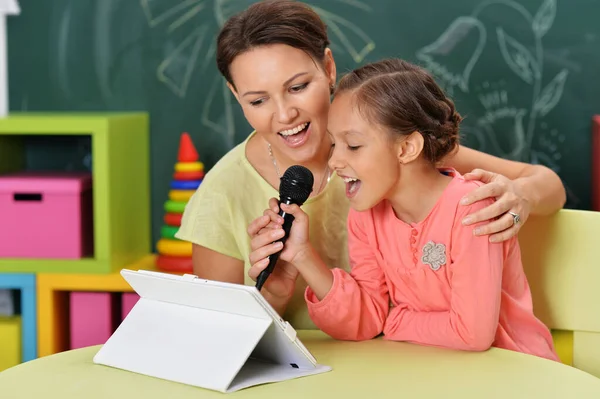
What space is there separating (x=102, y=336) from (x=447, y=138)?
1.37m

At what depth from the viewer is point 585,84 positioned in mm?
2648

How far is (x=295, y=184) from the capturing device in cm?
145

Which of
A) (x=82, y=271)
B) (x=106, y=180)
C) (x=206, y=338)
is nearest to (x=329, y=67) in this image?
(x=206, y=338)

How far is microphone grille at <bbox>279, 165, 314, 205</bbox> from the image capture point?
1449 millimetres

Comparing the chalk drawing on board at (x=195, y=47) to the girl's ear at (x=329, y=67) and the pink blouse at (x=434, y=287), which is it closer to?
the girl's ear at (x=329, y=67)

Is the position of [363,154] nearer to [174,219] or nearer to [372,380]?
[372,380]

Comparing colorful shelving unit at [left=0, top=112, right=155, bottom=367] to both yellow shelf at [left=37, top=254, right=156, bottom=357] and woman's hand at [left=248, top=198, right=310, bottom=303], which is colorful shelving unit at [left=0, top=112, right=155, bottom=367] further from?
woman's hand at [left=248, top=198, right=310, bottom=303]

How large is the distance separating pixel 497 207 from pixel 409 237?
16 centimetres

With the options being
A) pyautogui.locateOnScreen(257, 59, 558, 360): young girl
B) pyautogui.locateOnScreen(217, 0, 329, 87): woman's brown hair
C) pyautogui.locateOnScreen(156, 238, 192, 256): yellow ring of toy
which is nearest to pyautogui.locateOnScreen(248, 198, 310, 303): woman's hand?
pyautogui.locateOnScreen(257, 59, 558, 360): young girl

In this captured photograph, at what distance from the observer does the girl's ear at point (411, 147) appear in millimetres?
1511

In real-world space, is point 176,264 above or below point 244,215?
below

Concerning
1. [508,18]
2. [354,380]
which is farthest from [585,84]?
[354,380]

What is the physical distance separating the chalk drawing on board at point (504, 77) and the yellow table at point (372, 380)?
4.45 feet

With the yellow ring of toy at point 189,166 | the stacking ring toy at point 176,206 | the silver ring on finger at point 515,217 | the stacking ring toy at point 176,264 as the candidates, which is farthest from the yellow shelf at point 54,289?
the silver ring on finger at point 515,217
